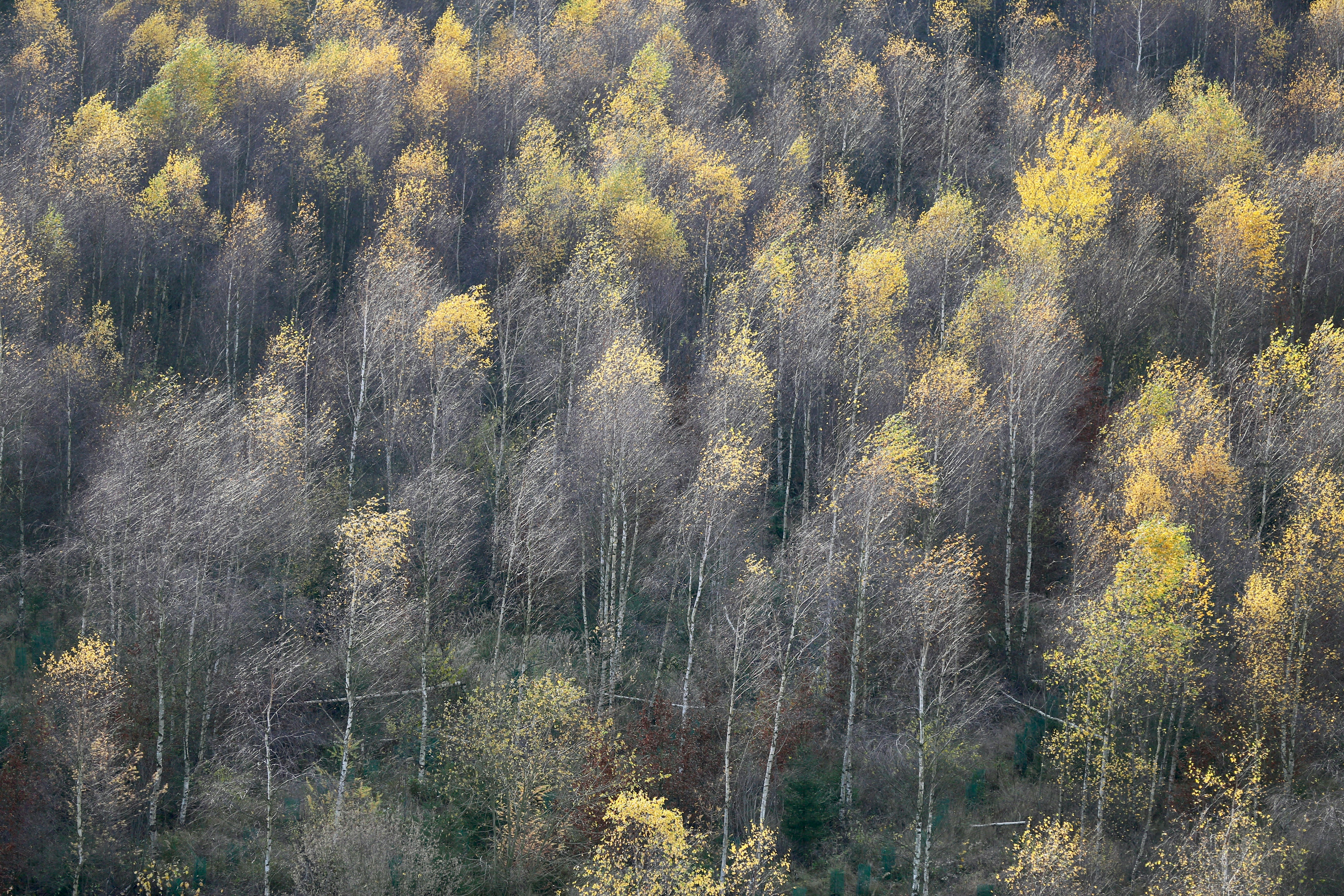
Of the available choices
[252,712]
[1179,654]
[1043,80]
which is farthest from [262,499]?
[1043,80]

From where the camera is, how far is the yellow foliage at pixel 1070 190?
177 feet

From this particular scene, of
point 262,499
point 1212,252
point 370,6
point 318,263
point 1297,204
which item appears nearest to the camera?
point 262,499

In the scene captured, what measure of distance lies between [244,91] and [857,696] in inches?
2044

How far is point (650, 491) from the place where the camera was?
1689 inches

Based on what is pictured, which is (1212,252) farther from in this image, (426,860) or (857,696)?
(426,860)

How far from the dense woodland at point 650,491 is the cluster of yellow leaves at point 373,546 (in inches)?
8.7

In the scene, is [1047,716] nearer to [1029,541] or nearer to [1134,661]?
[1134,661]

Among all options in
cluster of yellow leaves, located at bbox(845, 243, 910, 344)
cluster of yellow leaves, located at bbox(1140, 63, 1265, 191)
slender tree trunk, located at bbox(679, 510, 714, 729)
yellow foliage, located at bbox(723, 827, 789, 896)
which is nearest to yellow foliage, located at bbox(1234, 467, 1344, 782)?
yellow foliage, located at bbox(723, 827, 789, 896)

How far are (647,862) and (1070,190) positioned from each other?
41624 millimetres

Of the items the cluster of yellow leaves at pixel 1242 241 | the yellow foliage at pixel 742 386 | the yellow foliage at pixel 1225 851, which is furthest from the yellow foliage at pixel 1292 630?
the yellow foliage at pixel 742 386

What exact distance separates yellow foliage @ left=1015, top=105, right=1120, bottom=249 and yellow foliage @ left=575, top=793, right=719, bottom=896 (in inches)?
1458

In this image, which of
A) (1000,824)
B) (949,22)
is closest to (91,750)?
(1000,824)

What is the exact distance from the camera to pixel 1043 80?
72188mm

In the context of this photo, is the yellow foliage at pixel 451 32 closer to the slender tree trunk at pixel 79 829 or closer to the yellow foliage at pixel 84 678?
the yellow foliage at pixel 84 678
